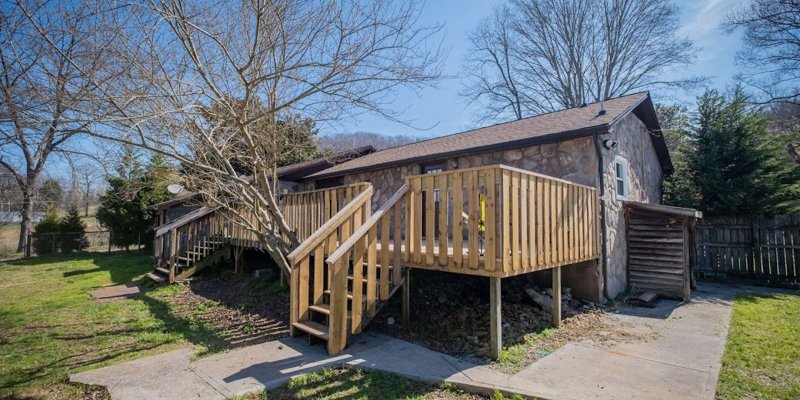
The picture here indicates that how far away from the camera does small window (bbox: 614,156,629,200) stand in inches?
291

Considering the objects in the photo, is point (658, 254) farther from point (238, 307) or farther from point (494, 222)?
point (238, 307)

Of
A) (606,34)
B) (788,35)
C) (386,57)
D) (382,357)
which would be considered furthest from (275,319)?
(606,34)

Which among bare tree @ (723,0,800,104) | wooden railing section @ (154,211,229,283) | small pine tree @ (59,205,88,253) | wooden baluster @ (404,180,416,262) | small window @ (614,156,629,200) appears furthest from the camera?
small pine tree @ (59,205,88,253)

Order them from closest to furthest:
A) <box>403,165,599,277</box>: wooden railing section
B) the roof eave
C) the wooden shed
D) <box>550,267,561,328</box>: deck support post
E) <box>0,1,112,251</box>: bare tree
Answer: <box>0,1,112,251</box>: bare tree < <box>403,165,599,277</box>: wooden railing section < <box>550,267,561,328</box>: deck support post < the roof eave < the wooden shed

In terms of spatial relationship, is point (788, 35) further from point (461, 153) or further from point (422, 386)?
point (422, 386)

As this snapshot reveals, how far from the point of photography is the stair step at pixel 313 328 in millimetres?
4219

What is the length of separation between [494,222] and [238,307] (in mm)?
5349

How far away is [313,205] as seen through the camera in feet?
21.8

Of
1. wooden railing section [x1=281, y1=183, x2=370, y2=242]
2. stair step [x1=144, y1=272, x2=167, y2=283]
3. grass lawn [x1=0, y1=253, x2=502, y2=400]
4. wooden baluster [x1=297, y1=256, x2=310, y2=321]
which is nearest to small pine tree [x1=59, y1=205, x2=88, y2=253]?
grass lawn [x1=0, y1=253, x2=502, y2=400]

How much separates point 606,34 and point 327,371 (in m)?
21.0

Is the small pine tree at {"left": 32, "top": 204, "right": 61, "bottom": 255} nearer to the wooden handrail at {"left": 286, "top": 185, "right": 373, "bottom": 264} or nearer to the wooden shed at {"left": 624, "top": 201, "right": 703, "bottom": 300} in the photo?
the wooden handrail at {"left": 286, "top": 185, "right": 373, "bottom": 264}

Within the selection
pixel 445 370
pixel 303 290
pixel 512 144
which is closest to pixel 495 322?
pixel 445 370

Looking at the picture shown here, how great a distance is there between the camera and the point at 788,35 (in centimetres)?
1220

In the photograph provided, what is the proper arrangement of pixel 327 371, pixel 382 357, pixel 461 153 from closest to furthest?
pixel 327 371
pixel 382 357
pixel 461 153
